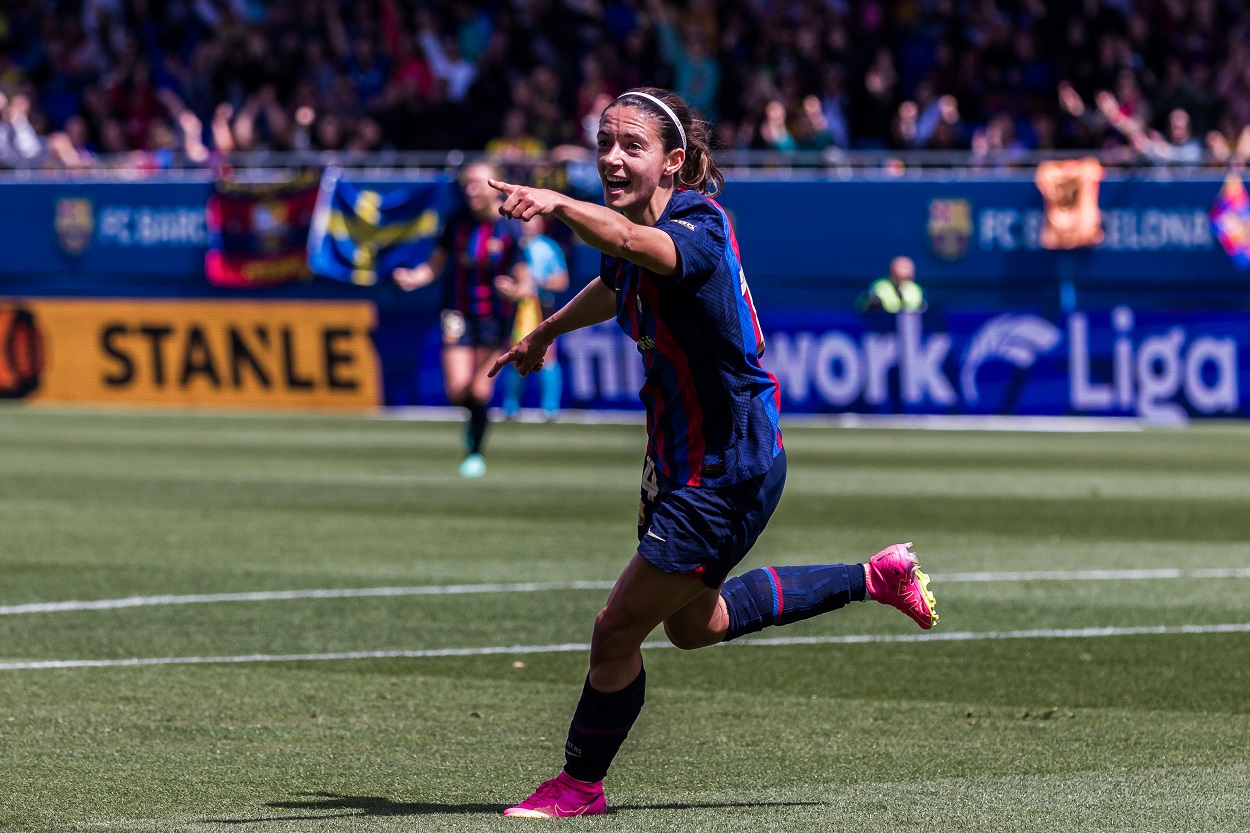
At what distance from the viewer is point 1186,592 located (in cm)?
934

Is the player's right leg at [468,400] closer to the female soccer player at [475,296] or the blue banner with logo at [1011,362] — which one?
the female soccer player at [475,296]

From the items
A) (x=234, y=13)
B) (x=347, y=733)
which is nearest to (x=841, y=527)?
(x=347, y=733)

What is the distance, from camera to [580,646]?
7.91m

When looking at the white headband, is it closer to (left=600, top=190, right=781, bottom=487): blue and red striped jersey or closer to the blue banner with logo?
(left=600, top=190, right=781, bottom=487): blue and red striped jersey

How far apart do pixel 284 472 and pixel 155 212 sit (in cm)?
1114

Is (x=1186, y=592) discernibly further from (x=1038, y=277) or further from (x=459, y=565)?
(x=1038, y=277)

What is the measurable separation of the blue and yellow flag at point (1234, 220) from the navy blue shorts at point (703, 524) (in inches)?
698

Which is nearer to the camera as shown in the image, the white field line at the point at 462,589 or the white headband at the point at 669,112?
the white headband at the point at 669,112

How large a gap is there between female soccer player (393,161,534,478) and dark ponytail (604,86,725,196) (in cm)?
1023

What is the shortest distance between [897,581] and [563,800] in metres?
1.11

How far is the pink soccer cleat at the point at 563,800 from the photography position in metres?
5.04

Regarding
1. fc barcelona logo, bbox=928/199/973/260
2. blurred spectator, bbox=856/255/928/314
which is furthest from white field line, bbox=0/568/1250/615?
fc barcelona logo, bbox=928/199/973/260

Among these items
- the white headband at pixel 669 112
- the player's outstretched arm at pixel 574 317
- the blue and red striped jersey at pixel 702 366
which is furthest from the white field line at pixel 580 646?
the white headband at pixel 669 112

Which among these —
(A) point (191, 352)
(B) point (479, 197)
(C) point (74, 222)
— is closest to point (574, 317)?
(B) point (479, 197)
